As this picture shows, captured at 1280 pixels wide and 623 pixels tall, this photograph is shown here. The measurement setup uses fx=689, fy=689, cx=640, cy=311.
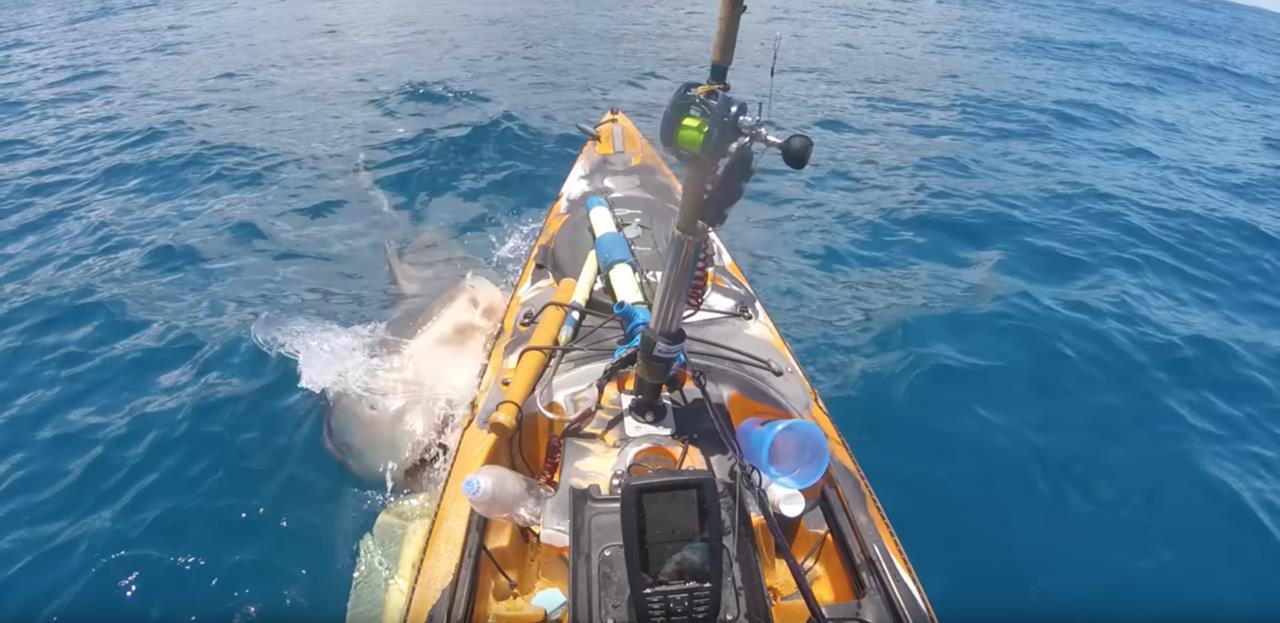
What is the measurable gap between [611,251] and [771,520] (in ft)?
7.99

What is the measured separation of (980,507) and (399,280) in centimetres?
637

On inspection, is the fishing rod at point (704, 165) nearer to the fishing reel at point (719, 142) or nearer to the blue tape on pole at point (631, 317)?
the fishing reel at point (719, 142)

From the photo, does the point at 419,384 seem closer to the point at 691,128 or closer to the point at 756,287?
the point at 756,287

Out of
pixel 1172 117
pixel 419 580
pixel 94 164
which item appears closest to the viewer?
pixel 419 580

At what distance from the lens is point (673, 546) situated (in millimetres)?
2477

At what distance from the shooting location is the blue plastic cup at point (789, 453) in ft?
11.0

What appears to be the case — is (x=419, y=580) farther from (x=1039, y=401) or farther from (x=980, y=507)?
(x=1039, y=401)

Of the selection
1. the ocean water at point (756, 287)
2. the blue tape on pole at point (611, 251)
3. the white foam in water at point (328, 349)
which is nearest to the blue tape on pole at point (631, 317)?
the blue tape on pole at point (611, 251)

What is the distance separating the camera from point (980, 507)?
5281mm

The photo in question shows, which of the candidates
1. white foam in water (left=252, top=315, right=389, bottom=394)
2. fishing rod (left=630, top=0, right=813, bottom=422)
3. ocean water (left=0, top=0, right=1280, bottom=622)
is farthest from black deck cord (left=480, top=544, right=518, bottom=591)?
white foam in water (left=252, top=315, right=389, bottom=394)

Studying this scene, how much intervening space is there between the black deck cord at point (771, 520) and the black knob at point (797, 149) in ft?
4.70

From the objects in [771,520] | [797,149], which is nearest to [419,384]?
[771,520]

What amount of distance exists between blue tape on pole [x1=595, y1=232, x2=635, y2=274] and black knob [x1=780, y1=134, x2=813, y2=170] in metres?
2.36

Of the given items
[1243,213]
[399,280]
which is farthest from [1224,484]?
[399,280]
